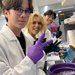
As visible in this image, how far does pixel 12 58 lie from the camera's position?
1183 mm

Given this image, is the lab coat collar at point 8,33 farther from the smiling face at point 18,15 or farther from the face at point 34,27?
the face at point 34,27

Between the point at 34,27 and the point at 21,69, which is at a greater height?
the point at 21,69

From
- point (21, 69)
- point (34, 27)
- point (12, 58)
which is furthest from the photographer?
point (34, 27)

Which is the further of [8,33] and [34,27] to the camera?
[34,27]

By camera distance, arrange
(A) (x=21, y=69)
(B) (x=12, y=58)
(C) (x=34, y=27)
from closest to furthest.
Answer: (A) (x=21, y=69) → (B) (x=12, y=58) → (C) (x=34, y=27)

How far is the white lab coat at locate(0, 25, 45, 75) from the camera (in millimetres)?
1012

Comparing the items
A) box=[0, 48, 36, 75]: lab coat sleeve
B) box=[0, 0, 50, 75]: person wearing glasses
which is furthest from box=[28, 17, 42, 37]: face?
box=[0, 48, 36, 75]: lab coat sleeve

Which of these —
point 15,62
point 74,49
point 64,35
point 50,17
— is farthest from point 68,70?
point 50,17

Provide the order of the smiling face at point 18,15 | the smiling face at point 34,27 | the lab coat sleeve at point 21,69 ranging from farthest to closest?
the smiling face at point 34,27, the smiling face at point 18,15, the lab coat sleeve at point 21,69

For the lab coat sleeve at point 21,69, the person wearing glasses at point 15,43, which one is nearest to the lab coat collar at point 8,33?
the person wearing glasses at point 15,43

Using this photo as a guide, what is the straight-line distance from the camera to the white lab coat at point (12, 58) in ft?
3.32

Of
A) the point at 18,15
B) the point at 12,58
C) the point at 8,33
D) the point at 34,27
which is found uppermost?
the point at 18,15

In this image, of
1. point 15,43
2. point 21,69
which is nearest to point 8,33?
point 15,43

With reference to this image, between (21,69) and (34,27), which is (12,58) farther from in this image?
(34,27)
